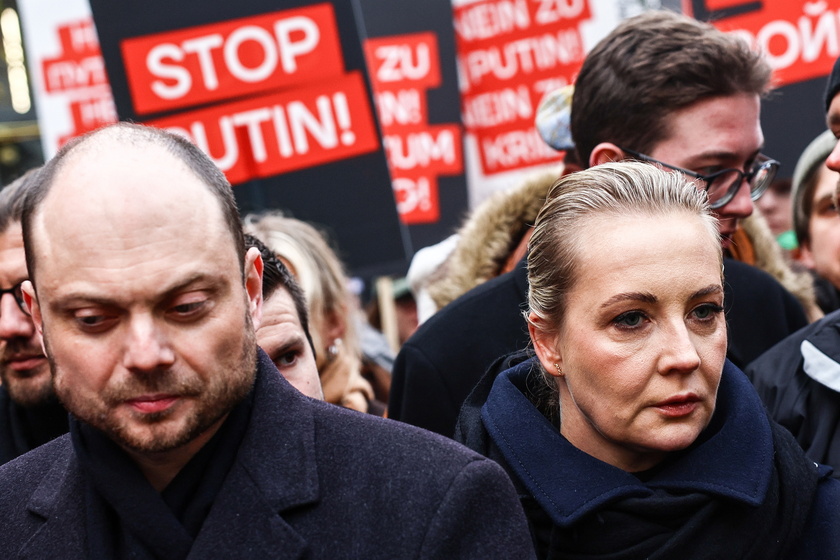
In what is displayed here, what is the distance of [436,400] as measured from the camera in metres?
3.16

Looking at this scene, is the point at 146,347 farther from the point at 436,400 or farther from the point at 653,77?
the point at 653,77

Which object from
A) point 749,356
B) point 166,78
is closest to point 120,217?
point 749,356

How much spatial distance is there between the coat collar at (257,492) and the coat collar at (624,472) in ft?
1.71

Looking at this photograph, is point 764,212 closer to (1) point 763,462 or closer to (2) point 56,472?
(1) point 763,462

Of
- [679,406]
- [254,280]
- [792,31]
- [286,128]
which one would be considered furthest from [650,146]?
[792,31]

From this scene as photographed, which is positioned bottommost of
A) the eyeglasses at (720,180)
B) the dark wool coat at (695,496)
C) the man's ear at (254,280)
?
the dark wool coat at (695,496)

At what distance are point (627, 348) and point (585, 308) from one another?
0.13 m

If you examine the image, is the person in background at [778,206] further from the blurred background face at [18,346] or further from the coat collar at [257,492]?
the coat collar at [257,492]

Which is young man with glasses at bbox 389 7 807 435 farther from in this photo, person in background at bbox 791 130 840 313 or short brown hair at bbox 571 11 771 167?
person in background at bbox 791 130 840 313

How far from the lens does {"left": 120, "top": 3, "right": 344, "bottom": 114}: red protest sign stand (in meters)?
5.09

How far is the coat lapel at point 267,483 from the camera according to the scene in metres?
1.98

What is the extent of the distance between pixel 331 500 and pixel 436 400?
3.75ft

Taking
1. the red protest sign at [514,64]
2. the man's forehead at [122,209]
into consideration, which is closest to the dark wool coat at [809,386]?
the man's forehead at [122,209]

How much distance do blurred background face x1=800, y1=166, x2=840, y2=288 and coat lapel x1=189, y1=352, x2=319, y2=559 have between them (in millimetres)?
2567
